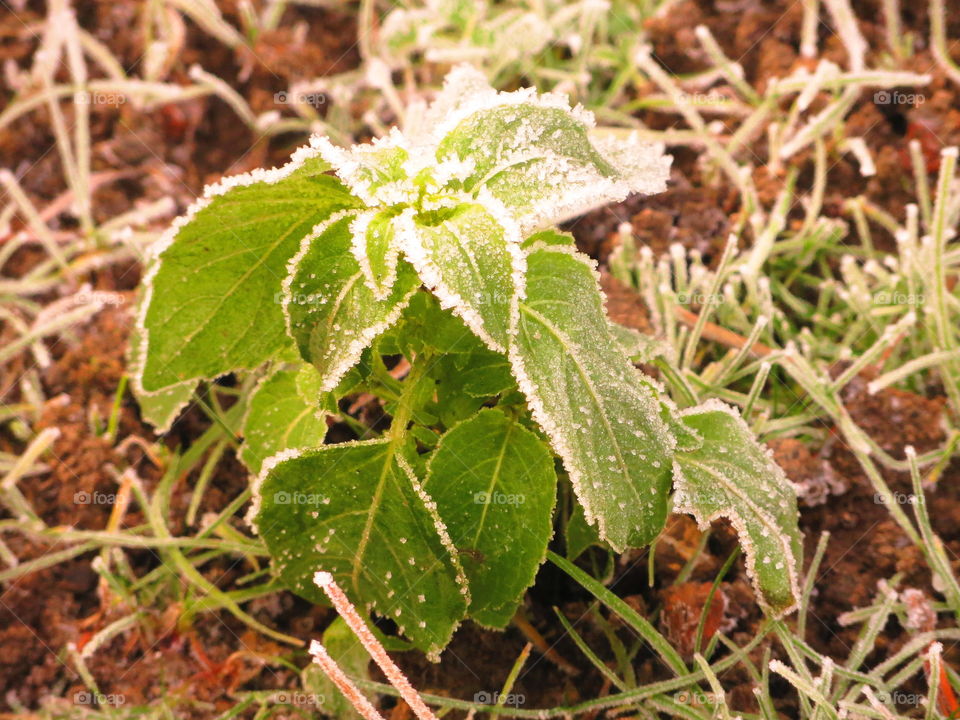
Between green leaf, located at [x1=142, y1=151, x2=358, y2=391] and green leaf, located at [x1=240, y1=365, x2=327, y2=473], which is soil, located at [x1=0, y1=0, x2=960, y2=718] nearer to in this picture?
green leaf, located at [x1=240, y1=365, x2=327, y2=473]

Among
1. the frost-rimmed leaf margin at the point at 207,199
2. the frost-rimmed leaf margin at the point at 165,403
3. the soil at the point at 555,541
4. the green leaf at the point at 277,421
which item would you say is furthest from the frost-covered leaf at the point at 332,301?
the soil at the point at 555,541

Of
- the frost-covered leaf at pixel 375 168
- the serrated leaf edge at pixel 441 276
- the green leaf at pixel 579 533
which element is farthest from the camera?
the green leaf at pixel 579 533

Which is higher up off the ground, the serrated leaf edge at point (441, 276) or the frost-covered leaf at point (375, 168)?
the frost-covered leaf at point (375, 168)

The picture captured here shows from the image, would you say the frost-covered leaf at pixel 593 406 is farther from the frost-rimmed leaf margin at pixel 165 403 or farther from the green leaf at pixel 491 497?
the frost-rimmed leaf margin at pixel 165 403

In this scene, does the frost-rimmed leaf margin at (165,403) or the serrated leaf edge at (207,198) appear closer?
the serrated leaf edge at (207,198)

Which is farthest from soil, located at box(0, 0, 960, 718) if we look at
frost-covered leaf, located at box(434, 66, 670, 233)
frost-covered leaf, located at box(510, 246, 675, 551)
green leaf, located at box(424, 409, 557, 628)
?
frost-covered leaf, located at box(434, 66, 670, 233)

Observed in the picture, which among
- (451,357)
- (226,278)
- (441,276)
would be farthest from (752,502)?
(226,278)

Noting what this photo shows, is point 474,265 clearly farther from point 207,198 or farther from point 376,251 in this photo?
point 207,198

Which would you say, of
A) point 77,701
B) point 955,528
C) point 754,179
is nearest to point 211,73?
point 754,179
